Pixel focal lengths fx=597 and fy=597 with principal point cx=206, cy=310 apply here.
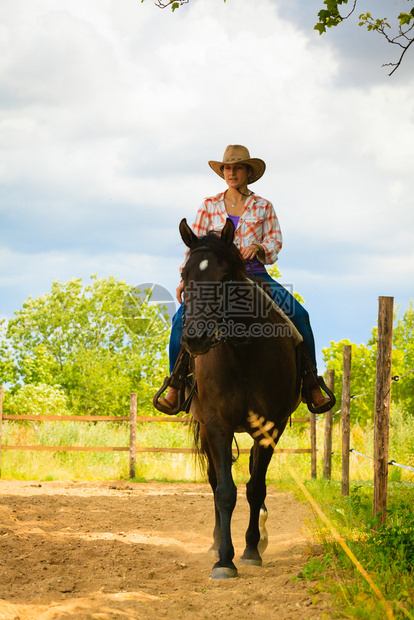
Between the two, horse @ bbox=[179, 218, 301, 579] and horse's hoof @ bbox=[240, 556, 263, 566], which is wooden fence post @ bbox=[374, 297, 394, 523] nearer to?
horse @ bbox=[179, 218, 301, 579]

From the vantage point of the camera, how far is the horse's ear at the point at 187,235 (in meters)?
4.39

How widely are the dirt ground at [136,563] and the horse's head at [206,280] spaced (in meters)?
1.65

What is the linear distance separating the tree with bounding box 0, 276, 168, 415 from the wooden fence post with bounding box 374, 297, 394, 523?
27.4m

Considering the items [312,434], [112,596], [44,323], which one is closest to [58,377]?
[44,323]

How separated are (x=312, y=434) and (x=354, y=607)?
10.4m

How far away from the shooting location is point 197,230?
18.9ft

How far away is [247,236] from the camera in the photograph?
5.60 meters

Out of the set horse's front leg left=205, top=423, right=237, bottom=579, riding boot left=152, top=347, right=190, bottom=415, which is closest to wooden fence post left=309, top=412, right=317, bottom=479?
riding boot left=152, top=347, right=190, bottom=415

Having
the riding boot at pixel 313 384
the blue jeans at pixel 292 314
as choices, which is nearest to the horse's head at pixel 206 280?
the blue jeans at pixel 292 314

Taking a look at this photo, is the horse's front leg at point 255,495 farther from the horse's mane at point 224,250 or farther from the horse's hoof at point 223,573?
the horse's mane at point 224,250

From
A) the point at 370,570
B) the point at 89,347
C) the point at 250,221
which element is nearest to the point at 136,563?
the point at 370,570

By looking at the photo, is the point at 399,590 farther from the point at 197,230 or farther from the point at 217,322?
the point at 197,230

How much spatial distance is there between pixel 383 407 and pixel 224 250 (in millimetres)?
2526

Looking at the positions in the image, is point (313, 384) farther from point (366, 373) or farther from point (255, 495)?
point (366, 373)
